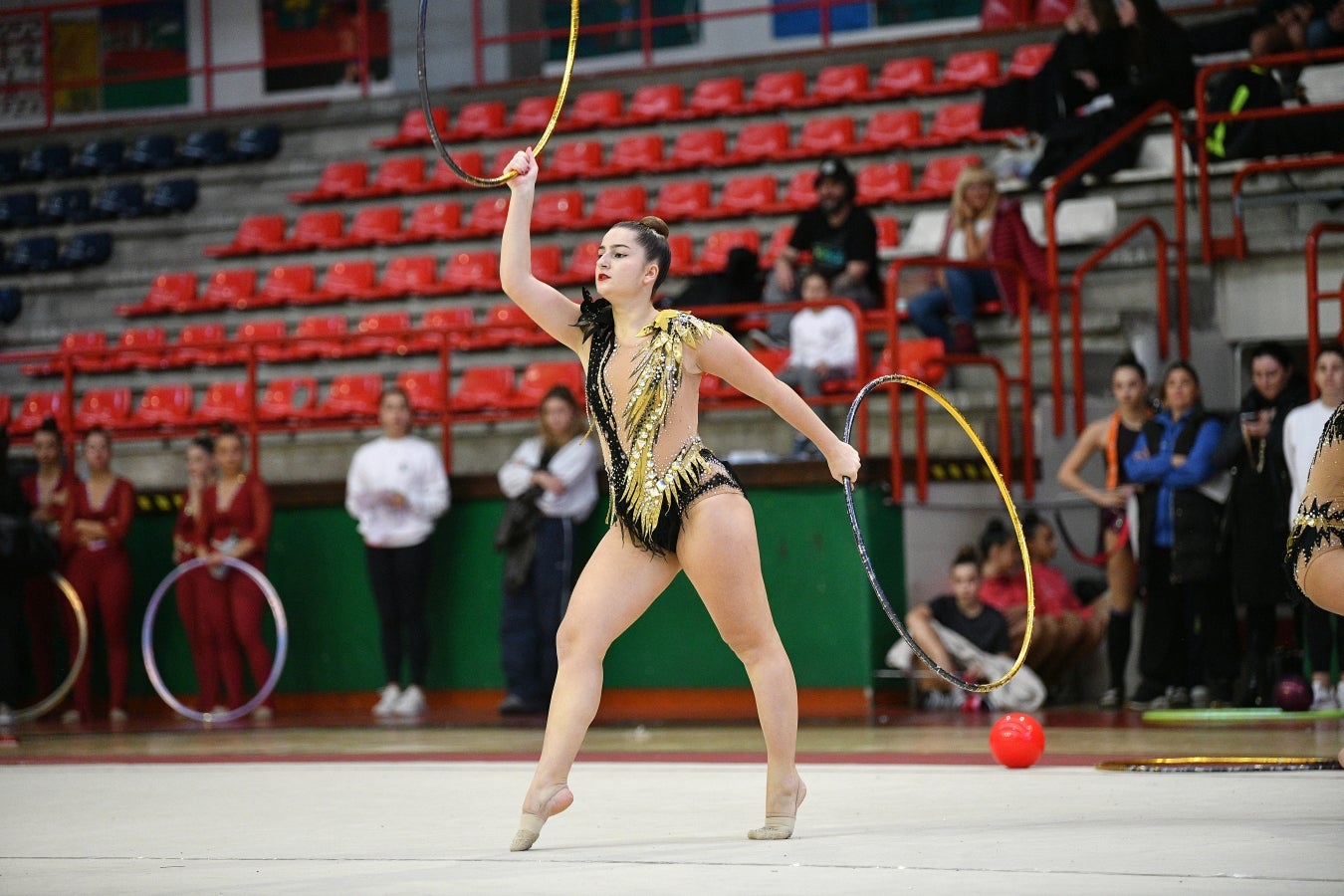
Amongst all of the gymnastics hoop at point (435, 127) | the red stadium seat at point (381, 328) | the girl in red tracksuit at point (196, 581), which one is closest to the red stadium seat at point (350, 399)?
the red stadium seat at point (381, 328)

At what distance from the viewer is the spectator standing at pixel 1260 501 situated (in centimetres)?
991

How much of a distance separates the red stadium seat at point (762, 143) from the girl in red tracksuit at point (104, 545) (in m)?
6.24

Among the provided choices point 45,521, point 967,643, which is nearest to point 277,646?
point 45,521

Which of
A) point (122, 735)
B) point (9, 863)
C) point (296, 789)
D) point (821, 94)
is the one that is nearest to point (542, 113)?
point (821, 94)

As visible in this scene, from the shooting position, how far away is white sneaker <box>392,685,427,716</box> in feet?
39.7

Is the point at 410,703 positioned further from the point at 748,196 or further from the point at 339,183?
the point at 339,183

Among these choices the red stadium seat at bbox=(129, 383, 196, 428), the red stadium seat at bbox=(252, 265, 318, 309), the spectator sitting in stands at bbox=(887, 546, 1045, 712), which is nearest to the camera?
the spectator sitting in stands at bbox=(887, 546, 1045, 712)

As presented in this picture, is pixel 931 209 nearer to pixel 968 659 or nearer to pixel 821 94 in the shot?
pixel 821 94

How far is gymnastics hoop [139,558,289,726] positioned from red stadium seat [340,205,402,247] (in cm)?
510

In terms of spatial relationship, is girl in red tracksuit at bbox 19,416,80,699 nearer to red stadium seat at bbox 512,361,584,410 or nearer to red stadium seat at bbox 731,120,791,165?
red stadium seat at bbox 512,361,584,410

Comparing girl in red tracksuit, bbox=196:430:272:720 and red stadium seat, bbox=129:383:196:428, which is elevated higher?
red stadium seat, bbox=129:383:196:428

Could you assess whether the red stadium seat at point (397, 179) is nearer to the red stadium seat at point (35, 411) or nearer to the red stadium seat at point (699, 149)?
the red stadium seat at point (699, 149)

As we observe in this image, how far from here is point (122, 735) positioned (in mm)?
11109

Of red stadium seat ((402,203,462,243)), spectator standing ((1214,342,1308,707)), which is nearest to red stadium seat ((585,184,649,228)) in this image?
red stadium seat ((402,203,462,243))
